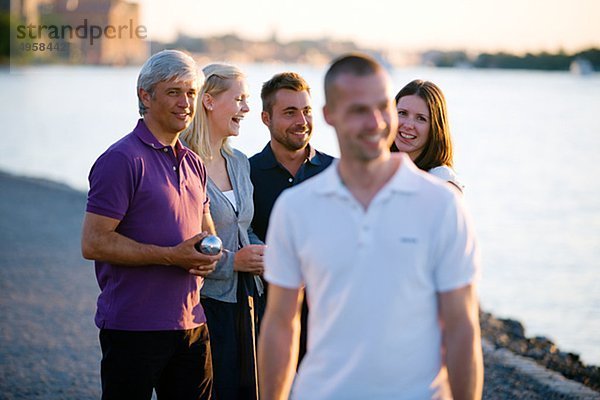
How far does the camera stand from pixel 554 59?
120625mm

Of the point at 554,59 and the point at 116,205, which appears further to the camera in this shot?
the point at 554,59

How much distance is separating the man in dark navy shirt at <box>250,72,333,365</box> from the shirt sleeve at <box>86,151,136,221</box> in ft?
Result: 4.10

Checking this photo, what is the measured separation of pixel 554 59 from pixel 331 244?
12308cm

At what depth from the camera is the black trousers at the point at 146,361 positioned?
4547 mm

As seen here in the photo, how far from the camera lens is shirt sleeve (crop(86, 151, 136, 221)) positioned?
4.43 m

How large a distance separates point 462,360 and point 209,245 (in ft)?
5.79

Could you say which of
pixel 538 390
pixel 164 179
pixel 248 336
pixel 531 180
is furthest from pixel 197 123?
pixel 531 180

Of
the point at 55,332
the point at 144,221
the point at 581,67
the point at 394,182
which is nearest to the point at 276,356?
the point at 394,182

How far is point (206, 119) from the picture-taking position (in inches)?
216

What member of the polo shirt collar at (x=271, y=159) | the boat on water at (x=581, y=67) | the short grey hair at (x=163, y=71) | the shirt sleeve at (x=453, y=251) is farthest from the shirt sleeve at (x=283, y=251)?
the boat on water at (x=581, y=67)

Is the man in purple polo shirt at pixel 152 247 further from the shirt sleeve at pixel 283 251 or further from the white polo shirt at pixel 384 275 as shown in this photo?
the white polo shirt at pixel 384 275

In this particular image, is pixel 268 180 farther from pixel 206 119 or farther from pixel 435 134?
pixel 435 134

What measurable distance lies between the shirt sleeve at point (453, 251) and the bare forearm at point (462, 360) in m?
0.16

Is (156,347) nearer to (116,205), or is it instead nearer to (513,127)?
(116,205)
